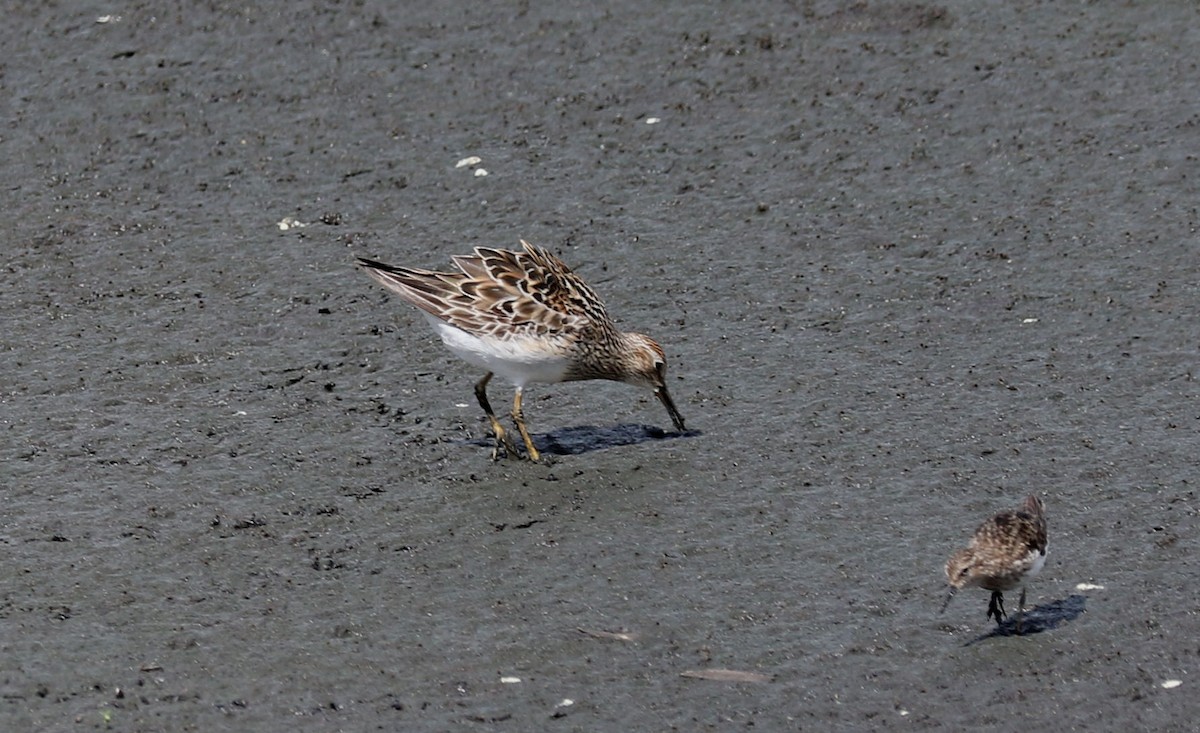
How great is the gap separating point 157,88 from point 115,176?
4.36 ft

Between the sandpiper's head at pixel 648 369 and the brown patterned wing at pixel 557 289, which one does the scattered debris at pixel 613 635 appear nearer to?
the sandpiper's head at pixel 648 369

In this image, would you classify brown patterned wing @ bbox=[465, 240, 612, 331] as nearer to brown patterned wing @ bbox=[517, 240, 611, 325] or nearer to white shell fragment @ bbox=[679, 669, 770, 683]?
brown patterned wing @ bbox=[517, 240, 611, 325]

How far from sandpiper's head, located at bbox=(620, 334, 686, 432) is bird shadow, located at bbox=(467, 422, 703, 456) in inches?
5.5

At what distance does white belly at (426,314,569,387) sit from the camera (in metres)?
9.55

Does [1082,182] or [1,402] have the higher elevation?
[1082,182]

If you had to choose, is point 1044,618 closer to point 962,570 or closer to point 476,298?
point 962,570

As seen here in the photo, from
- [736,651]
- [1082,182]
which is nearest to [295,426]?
[736,651]

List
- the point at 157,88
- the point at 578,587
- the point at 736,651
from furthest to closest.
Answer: the point at 157,88, the point at 578,587, the point at 736,651

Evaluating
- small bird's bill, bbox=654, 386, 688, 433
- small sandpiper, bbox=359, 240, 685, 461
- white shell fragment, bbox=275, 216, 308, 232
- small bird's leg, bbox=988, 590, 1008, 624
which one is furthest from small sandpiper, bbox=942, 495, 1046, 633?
white shell fragment, bbox=275, 216, 308, 232

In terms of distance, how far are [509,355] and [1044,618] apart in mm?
3224

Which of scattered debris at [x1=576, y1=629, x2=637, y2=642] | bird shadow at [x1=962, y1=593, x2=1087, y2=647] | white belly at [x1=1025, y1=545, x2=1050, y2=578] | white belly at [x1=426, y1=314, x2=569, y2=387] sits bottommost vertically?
scattered debris at [x1=576, y1=629, x2=637, y2=642]

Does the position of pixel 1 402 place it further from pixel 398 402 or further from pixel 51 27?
pixel 51 27

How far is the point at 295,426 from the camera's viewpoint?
9812 mm

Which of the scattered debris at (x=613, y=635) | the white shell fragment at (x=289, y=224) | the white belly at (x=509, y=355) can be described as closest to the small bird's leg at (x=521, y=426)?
the white belly at (x=509, y=355)
